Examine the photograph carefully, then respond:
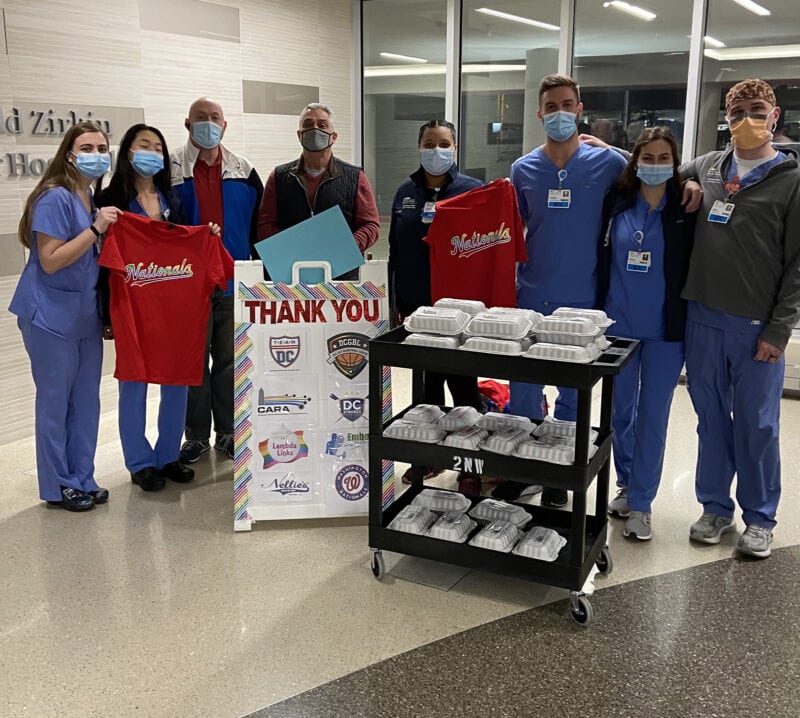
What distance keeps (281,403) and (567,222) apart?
1453mm

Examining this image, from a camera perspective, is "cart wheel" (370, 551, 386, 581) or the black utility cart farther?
"cart wheel" (370, 551, 386, 581)

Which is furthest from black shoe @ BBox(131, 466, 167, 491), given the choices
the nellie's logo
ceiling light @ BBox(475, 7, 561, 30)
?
ceiling light @ BBox(475, 7, 561, 30)

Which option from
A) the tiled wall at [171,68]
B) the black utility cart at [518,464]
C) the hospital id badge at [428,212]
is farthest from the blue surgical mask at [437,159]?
the tiled wall at [171,68]

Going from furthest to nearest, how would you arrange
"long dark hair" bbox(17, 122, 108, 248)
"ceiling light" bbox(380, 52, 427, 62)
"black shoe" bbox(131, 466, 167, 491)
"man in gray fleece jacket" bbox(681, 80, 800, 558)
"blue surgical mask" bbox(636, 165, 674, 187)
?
"ceiling light" bbox(380, 52, 427, 62) → "black shoe" bbox(131, 466, 167, 491) → "long dark hair" bbox(17, 122, 108, 248) → "blue surgical mask" bbox(636, 165, 674, 187) → "man in gray fleece jacket" bbox(681, 80, 800, 558)

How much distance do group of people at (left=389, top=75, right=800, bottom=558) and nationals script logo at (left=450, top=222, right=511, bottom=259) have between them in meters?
0.21

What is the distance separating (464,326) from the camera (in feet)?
9.81

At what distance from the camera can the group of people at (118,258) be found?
360cm

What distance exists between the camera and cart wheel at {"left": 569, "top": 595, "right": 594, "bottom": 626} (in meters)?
2.91

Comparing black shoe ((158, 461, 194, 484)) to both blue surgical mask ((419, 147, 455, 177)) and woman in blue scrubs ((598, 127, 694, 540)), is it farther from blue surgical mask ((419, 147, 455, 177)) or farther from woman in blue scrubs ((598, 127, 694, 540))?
woman in blue scrubs ((598, 127, 694, 540))

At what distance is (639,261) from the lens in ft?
10.9

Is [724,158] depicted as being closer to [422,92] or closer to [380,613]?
[380,613]

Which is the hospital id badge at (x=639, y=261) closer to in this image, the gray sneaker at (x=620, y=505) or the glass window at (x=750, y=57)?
the gray sneaker at (x=620, y=505)

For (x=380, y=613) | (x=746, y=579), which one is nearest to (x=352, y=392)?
(x=380, y=613)

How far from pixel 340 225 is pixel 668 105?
12.6 feet
